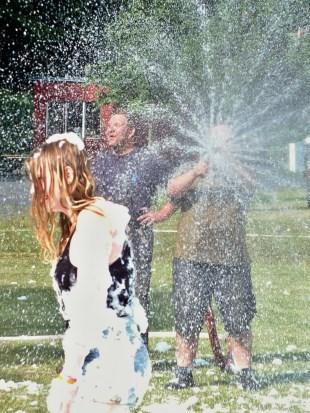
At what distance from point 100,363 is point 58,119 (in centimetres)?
2071

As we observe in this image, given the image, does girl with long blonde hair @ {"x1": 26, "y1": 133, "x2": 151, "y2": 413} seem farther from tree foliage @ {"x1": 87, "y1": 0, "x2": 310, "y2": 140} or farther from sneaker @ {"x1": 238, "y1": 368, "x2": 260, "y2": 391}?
tree foliage @ {"x1": 87, "y1": 0, "x2": 310, "y2": 140}

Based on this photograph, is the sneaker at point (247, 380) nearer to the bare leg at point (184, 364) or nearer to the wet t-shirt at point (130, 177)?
the bare leg at point (184, 364)

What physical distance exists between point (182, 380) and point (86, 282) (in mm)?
2796

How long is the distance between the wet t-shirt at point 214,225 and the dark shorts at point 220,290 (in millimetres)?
58

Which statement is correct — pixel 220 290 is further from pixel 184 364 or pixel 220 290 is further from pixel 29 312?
pixel 29 312

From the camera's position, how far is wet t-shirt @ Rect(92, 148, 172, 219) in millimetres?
5023

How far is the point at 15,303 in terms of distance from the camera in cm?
824

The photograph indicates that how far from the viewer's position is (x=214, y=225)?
16.5 ft

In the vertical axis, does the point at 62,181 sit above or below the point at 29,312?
above

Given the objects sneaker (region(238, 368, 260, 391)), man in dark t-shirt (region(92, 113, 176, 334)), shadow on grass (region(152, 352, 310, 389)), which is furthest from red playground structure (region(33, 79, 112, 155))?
sneaker (region(238, 368, 260, 391))

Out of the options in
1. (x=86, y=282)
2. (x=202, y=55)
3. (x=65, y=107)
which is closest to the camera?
(x=86, y=282)

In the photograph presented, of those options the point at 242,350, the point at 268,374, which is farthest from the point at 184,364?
the point at 268,374

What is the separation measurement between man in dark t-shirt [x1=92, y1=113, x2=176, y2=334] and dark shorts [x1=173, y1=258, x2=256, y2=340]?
211 mm

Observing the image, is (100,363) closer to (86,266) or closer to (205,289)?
(86,266)
